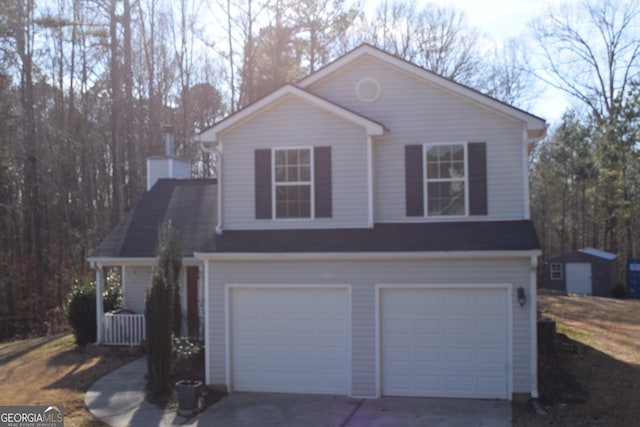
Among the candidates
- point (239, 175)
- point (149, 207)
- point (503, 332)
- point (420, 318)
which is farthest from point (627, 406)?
point (149, 207)

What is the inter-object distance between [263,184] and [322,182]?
1.12 metres

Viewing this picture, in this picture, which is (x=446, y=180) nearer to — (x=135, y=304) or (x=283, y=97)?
(x=283, y=97)

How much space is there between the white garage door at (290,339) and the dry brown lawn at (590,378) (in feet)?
10.5

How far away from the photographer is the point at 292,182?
12188 mm

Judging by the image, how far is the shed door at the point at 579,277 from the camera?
30375 mm

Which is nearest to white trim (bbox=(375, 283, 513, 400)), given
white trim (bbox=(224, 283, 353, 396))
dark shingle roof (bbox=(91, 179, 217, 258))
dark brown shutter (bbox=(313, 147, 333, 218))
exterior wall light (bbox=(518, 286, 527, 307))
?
exterior wall light (bbox=(518, 286, 527, 307))

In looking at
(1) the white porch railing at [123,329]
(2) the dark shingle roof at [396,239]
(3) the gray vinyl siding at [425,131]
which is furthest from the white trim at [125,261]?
(3) the gray vinyl siding at [425,131]

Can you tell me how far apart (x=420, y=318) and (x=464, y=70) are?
22.8m

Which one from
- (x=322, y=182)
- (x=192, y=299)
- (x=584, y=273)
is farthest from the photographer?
(x=584, y=273)

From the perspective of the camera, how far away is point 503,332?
1091cm

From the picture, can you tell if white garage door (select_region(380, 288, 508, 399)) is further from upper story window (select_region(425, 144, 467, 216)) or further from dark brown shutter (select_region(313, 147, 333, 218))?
dark brown shutter (select_region(313, 147, 333, 218))

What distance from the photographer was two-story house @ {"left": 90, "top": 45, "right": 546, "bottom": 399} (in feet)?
36.2

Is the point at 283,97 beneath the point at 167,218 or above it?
above

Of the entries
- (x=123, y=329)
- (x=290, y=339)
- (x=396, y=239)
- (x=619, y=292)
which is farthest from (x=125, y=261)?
(x=619, y=292)
